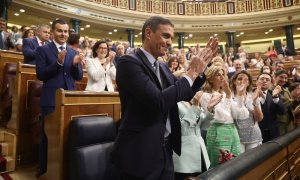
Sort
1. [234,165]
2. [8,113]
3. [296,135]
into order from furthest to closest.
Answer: [8,113] < [296,135] < [234,165]

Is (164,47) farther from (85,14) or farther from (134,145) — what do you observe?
(85,14)

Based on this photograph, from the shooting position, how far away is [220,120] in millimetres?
1634

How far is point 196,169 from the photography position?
1426 millimetres

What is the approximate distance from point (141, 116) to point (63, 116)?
0.62m

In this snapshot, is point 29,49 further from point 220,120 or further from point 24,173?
point 220,120

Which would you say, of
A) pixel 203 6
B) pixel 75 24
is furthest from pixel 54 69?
pixel 203 6

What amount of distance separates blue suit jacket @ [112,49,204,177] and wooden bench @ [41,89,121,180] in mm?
521

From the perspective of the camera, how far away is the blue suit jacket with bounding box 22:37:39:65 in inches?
94.7

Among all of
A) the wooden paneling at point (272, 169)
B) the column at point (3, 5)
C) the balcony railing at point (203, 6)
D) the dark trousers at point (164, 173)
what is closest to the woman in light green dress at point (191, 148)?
the wooden paneling at point (272, 169)

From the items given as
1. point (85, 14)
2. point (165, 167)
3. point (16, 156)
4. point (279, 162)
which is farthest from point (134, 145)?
point (85, 14)

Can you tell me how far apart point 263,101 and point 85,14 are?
8.04 meters

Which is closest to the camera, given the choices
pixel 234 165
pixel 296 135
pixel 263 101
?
pixel 234 165

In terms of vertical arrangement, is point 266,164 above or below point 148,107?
below

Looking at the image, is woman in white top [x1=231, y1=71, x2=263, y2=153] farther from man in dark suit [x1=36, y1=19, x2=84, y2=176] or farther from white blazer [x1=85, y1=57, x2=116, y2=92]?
man in dark suit [x1=36, y1=19, x2=84, y2=176]
